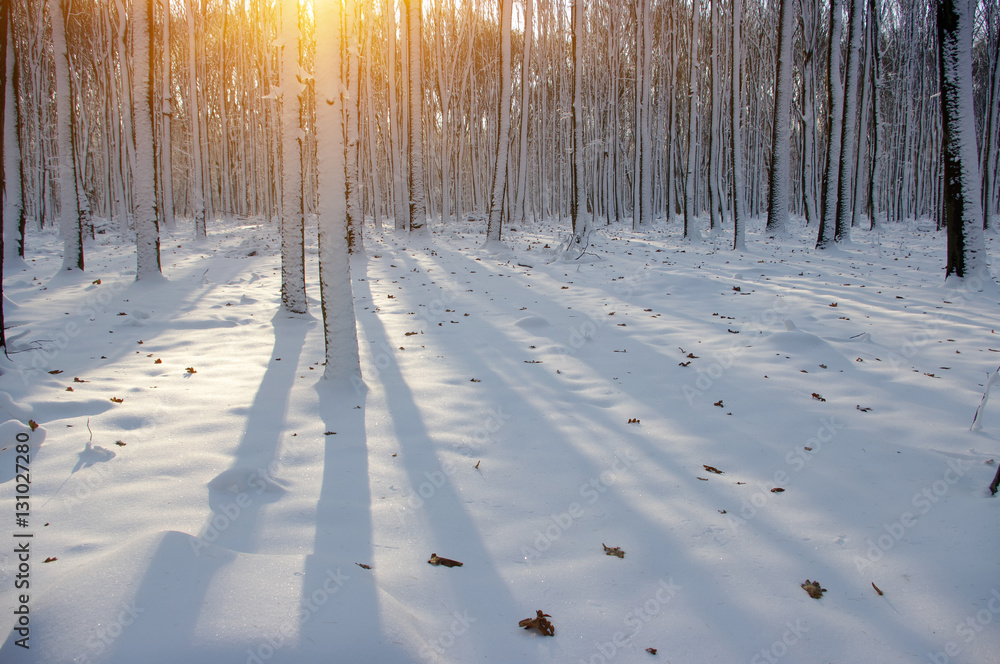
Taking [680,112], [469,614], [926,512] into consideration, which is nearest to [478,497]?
[469,614]

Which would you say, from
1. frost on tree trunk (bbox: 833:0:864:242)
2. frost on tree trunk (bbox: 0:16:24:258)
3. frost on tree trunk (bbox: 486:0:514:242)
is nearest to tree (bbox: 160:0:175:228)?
frost on tree trunk (bbox: 0:16:24:258)

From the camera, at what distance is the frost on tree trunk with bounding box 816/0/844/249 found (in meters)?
11.5

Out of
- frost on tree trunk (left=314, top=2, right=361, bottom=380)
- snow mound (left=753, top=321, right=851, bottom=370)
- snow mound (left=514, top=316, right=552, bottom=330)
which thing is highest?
frost on tree trunk (left=314, top=2, right=361, bottom=380)

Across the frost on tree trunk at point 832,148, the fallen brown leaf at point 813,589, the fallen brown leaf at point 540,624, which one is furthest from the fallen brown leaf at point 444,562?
the frost on tree trunk at point 832,148

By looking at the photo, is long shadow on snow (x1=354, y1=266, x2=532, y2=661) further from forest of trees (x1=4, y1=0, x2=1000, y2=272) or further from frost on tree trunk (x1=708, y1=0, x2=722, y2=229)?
frost on tree trunk (x1=708, y1=0, x2=722, y2=229)

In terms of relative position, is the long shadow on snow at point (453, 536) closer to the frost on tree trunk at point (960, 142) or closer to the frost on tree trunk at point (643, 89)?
the frost on tree trunk at point (960, 142)

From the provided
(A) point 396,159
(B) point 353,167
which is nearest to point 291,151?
(B) point 353,167

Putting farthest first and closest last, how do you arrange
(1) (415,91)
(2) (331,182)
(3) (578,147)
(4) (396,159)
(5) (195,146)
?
(5) (195,146)
(4) (396,159)
(1) (415,91)
(3) (578,147)
(2) (331,182)

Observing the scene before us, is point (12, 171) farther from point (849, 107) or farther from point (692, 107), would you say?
point (849, 107)

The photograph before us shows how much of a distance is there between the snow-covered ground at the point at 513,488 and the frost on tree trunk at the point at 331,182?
0.73 meters

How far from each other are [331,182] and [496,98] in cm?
2776

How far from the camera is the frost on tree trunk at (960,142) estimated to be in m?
7.26

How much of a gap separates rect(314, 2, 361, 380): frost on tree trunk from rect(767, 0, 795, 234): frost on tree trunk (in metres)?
12.1

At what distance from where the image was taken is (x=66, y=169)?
986 centimetres
